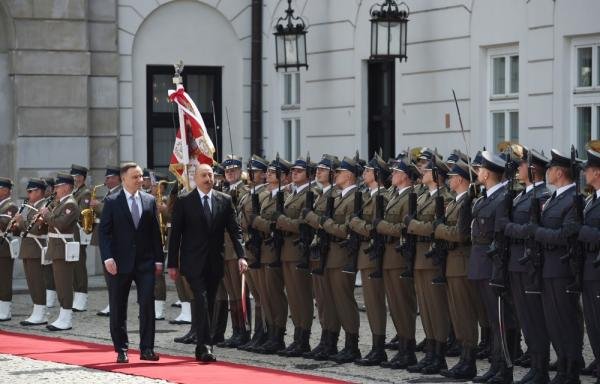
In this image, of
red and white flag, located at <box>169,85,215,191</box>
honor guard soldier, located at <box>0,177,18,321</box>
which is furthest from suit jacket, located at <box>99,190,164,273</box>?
honor guard soldier, located at <box>0,177,18,321</box>

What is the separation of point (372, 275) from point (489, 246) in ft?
5.97

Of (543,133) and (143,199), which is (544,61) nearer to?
(543,133)

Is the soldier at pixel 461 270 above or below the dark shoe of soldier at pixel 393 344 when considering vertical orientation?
above

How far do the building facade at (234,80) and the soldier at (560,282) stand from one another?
23.9 feet

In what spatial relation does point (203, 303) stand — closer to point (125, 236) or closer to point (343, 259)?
point (125, 236)

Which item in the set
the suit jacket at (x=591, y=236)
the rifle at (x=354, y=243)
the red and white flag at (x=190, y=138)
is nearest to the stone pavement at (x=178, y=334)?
the rifle at (x=354, y=243)

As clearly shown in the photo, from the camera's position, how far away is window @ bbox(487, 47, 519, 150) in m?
21.5

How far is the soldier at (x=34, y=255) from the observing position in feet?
67.6

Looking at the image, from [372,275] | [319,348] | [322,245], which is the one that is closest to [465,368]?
[372,275]

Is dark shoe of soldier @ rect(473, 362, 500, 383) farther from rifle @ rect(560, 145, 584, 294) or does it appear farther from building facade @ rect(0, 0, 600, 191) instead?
building facade @ rect(0, 0, 600, 191)

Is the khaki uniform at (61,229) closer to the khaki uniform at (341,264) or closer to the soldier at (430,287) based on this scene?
the khaki uniform at (341,264)

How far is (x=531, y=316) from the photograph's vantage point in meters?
14.3

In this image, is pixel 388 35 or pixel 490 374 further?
pixel 388 35

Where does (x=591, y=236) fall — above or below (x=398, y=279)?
above
